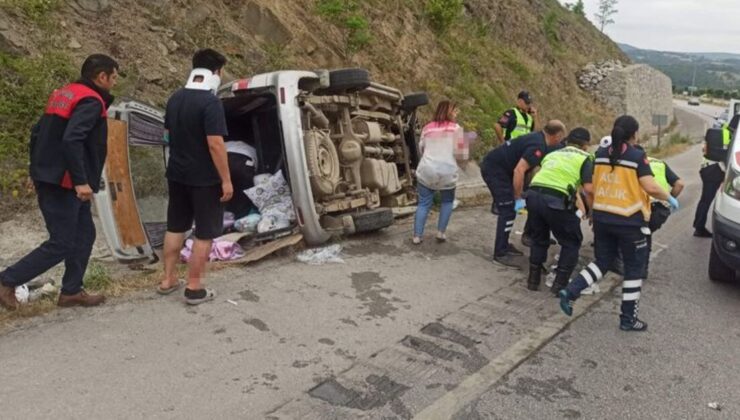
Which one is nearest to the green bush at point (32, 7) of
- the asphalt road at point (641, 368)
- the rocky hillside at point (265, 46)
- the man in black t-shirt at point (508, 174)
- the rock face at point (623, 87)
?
the rocky hillside at point (265, 46)

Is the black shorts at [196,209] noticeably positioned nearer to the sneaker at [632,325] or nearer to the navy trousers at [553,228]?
the navy trousers at [553,228]

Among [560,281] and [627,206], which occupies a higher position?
[627,206]

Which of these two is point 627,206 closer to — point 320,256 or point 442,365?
point 442,365

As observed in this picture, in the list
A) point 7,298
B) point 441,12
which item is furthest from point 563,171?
point 441,12

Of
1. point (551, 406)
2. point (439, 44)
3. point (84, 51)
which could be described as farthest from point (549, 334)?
point (439, 44)

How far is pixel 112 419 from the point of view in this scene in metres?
3.06

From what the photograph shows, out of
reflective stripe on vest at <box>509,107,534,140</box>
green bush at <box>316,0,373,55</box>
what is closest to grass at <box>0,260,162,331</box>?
reflective stripe on vest at <box>509,107,534,140</box>

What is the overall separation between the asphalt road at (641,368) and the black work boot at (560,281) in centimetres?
34

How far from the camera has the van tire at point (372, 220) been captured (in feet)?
21.2

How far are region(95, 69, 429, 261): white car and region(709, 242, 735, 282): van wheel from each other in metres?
3.27

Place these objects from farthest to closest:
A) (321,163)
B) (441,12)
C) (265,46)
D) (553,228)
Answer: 1. (441,12)
2. (265,46)
3. (321,163)
4. (553,228)

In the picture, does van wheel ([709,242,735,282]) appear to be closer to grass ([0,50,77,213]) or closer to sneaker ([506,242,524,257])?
sneaker ([506,242,524,257])

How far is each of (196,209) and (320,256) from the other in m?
1.72

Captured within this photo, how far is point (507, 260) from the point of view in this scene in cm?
637
